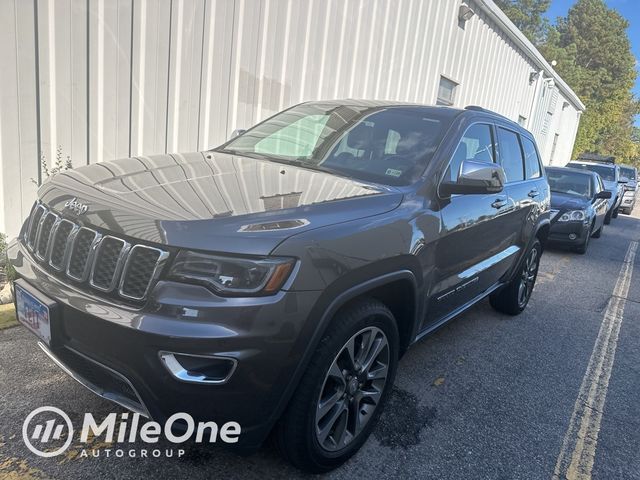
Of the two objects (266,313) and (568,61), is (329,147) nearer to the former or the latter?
(266,313)

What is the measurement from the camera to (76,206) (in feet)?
7.23

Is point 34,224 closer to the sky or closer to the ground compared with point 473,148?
closer to the ground

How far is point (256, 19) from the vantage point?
616 centimetres

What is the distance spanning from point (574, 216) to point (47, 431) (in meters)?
8.63

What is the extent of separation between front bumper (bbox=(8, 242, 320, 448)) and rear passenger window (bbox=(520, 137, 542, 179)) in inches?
139

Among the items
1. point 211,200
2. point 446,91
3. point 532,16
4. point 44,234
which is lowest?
point 44,234

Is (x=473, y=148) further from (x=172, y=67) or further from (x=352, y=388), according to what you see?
(x=172, y=67)

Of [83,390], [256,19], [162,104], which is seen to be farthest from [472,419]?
[256,19]

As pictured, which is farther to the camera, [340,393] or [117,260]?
[340,393]

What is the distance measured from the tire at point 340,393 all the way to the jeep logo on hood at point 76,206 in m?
1.20

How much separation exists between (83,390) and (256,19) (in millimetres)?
4948

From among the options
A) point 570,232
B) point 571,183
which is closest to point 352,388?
point 570,232

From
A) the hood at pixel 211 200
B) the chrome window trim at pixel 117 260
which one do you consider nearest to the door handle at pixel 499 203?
the hood at pixel 211 200

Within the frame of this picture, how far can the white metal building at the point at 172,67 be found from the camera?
434 cm
